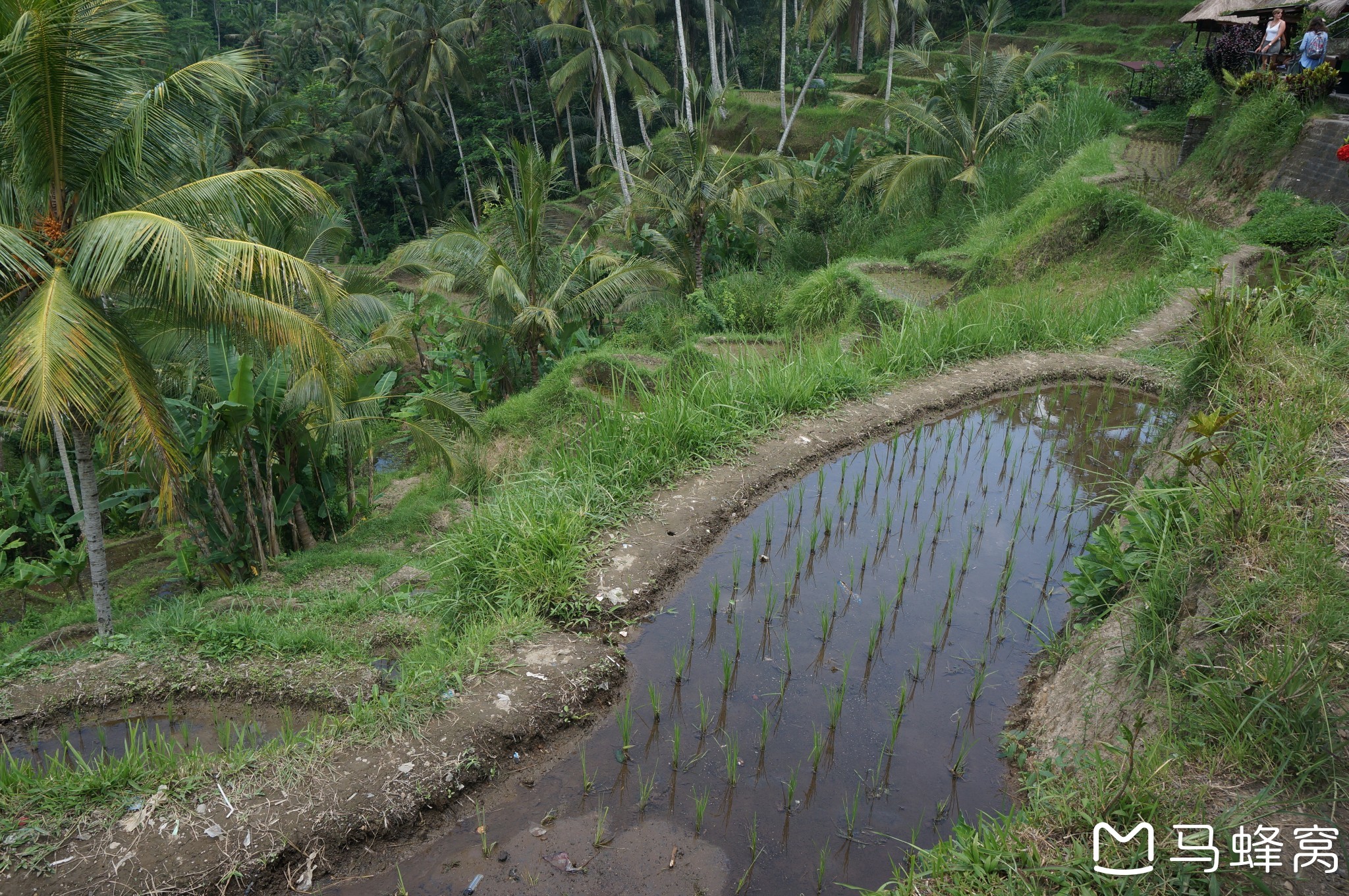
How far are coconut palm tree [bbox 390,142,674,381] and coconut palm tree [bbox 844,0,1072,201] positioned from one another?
5173 millimetres

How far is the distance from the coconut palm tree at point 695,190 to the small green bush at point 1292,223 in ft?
23.7

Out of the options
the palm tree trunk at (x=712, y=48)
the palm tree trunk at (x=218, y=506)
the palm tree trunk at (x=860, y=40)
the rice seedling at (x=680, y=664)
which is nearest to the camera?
the rice seedling at (x=680, y=664)

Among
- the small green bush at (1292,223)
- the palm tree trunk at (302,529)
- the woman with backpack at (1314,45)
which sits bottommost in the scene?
the palm tree trunk at (302,529)

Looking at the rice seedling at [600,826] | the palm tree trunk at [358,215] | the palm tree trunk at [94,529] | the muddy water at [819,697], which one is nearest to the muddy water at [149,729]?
the muddy water at [819,697]

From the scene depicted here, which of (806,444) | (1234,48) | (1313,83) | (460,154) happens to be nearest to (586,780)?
(806,444)

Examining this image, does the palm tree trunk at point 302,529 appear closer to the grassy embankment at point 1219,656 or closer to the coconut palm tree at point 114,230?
the coconut palm tree at point 114,230

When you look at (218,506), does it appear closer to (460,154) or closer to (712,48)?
(712,48)

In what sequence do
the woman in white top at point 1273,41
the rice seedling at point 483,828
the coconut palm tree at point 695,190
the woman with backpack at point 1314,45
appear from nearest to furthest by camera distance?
the rice seedling at point 483,828 < the woman with backpack at point 1314,45 < the woman in white top at point 1273,41 < the coconut palm tree at point 695,190

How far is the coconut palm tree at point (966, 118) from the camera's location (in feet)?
46.5

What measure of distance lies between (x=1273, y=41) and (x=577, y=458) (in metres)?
10.9

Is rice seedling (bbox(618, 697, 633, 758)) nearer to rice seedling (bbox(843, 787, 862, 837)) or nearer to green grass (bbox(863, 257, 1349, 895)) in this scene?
rice seedling (bbox(843, 787, 862, 837))

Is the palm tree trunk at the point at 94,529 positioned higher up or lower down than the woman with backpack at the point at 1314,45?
lower down

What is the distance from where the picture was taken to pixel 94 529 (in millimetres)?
6055

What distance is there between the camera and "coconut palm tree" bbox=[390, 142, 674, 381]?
11492mm
